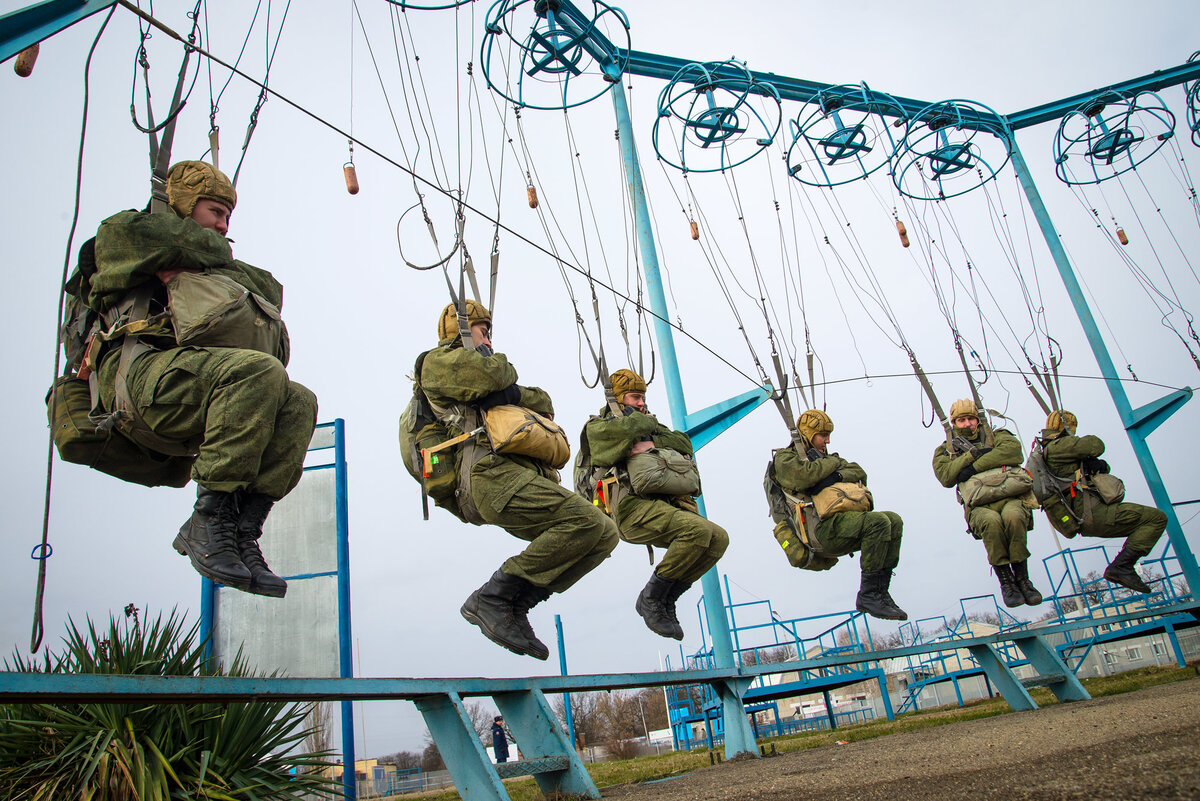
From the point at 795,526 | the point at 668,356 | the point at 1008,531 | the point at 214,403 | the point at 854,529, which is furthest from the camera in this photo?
the point at 1008,531

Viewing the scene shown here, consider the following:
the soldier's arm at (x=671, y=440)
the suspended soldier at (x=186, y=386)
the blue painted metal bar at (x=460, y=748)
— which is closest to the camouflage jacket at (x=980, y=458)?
the soldier's arm at (x=671, y=440)

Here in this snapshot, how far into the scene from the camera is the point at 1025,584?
8.03 meters

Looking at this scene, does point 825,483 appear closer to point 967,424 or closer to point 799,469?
point 799,469

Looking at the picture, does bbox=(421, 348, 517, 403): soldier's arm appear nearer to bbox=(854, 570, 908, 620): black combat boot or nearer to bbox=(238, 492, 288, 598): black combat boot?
bbox=(238, 492, 288, 598): black combat boot

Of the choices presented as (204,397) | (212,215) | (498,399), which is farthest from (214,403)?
(498,399)

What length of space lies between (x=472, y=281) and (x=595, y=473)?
1.88m

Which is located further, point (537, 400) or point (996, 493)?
point (996, 493)

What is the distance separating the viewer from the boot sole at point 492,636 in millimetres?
4395

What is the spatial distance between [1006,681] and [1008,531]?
6.77 feet

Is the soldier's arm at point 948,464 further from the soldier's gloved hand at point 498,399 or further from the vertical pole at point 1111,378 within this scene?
the soldier's gloved hand at point 498,399

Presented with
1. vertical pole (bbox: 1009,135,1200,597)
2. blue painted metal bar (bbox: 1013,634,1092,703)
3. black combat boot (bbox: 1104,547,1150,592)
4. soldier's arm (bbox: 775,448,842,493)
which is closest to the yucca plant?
soldier's arm (bbox: 775,448,842,493)

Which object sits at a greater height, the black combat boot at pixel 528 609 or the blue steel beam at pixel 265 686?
the black combat boot at pixel 528 609

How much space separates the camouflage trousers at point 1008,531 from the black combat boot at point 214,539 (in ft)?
23.2

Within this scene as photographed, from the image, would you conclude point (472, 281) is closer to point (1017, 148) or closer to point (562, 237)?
point (562, 237)
